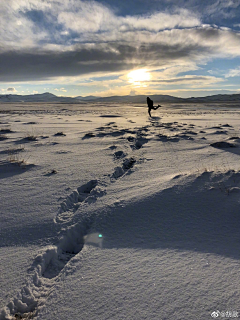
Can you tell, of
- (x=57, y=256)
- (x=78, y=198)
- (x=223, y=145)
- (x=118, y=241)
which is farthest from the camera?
(x=223, y=145)

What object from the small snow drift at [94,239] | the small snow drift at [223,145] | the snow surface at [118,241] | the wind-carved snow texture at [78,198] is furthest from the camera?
the small snow drift at [223,145]

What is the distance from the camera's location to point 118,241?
247 cm

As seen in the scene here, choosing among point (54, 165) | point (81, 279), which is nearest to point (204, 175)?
point (81, 279)

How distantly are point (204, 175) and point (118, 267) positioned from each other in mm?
2471

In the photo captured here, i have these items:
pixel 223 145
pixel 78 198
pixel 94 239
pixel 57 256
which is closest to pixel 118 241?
pixel 94 239

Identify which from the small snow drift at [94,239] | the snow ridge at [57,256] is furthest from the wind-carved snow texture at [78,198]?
the small snow drift at [94,239]

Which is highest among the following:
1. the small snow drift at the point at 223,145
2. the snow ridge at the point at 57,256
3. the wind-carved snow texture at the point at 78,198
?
the small snow drift at the point at 223,145

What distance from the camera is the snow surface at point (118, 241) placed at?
5.49 ft

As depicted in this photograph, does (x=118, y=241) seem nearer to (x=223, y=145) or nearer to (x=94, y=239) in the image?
(x=94, y=239)

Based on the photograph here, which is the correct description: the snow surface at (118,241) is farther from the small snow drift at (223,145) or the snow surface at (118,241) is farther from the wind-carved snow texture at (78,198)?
the small snow drift at (223,145)

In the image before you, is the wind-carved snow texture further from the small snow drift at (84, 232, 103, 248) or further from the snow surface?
the small snow drift at (84, 232, 103, 248)

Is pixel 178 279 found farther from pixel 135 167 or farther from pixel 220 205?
pixel 135 167

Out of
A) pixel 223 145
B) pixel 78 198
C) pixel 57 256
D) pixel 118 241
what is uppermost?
pixel 223 145

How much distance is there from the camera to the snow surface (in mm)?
1673
